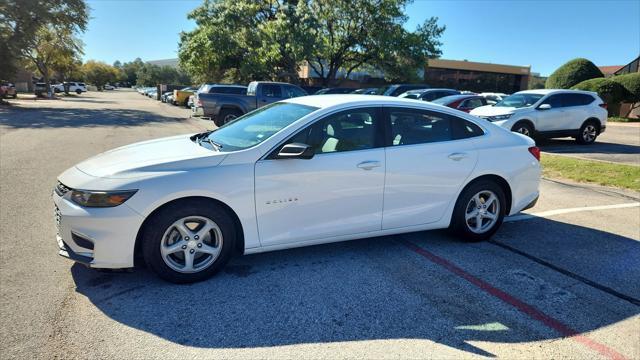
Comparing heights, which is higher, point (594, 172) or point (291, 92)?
point (291, 92)

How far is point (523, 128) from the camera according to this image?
1255 centimetres

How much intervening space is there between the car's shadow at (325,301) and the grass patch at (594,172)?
4.23 m

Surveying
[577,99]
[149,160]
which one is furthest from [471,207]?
[577,99]

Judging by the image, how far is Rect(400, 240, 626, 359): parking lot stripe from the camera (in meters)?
3.02

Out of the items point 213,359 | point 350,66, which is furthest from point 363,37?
point 213,359

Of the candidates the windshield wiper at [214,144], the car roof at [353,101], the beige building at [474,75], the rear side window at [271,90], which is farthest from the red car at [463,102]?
the beige building at [474,75]

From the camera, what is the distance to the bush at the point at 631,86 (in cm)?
2627

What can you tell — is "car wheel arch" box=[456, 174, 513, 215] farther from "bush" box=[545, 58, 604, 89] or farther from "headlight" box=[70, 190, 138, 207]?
"bush" box=[545, 58, 604, 89]

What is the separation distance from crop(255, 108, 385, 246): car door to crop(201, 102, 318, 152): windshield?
30 centimetres

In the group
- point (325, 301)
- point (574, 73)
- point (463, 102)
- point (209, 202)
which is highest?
point (574, 73)

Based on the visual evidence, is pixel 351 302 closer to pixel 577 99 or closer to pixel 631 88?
pixel 577 99

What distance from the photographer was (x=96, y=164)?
3914mm

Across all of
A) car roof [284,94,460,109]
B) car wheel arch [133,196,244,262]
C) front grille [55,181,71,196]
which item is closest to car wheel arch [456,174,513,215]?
car roof [284,94,460,109]

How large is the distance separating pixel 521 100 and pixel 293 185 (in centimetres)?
1165
